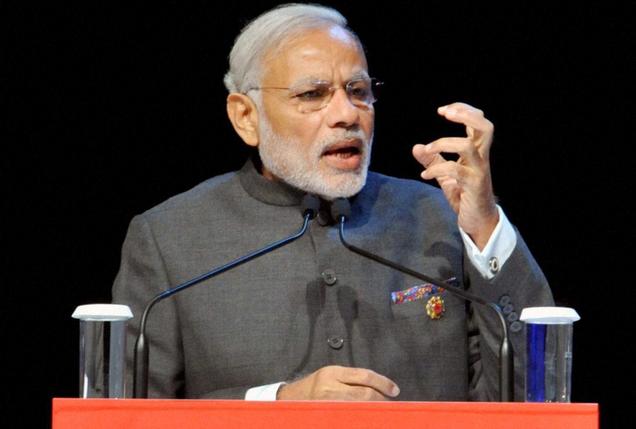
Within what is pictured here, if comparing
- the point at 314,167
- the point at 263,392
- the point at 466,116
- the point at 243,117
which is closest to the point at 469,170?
the point at 466,116

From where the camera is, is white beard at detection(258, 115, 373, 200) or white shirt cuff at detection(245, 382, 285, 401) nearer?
white shirt cuff at detection(245, 382, 285, 401)

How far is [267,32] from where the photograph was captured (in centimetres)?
300

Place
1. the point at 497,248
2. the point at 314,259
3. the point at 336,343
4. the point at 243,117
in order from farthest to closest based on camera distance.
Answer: the point at 243,117, the point at 314,259, the point at 336,343, the point at 497,248

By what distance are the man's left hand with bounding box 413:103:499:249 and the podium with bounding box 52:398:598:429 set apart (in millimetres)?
889

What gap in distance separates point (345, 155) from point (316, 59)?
0.80ft

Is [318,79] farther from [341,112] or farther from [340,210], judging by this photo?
[340,210]

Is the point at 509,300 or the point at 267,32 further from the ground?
the point at 267,32

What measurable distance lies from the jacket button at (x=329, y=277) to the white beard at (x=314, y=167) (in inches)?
7.4

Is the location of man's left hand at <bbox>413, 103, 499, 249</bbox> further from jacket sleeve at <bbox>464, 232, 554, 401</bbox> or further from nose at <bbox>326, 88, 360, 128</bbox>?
nose at <bbox>326, 88, 360, 128</bbox>

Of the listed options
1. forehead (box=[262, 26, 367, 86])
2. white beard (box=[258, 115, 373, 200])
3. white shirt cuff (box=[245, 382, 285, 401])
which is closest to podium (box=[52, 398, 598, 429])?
white shirt cuff (box=[245, 382, 285, 401])

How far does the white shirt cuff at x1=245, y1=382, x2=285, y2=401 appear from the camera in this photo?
2.59 m

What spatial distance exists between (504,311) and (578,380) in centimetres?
70

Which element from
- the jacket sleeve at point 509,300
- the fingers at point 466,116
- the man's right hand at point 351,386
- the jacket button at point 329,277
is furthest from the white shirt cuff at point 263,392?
the fingers at point 466,116

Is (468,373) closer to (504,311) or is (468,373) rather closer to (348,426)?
(504,311)
